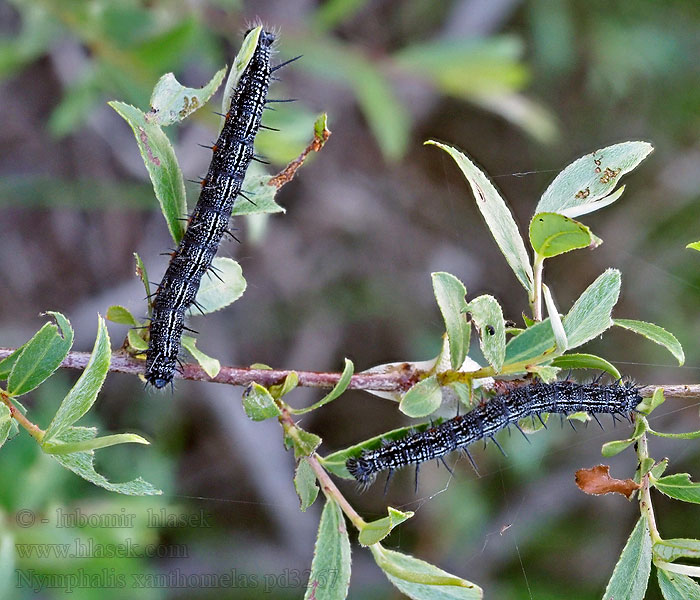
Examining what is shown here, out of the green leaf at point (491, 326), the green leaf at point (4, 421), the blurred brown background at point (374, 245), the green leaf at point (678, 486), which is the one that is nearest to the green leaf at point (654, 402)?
the green leaf at point (678, 486)

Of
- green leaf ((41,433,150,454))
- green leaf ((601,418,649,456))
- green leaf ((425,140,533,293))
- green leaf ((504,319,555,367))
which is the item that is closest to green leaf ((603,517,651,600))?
green leaf ((601,418,649,456))

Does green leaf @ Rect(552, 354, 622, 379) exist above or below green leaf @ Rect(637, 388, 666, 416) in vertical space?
above

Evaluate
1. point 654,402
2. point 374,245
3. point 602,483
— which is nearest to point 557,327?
point 654,402

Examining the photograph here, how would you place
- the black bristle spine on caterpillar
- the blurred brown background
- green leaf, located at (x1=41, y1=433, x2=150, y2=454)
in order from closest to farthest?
green leaf, located at (x1=41, y1=433, x2=150, y2=454), the black bristle spine on caterpillar, the blurred brown background

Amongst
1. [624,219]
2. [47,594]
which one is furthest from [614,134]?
[47,594]

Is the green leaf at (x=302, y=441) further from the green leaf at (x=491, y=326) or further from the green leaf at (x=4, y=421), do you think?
the green leaf at (x=4, y=421)

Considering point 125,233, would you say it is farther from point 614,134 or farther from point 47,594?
point 614,134

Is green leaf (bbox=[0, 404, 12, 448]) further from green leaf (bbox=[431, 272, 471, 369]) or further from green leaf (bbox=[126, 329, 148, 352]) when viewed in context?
green leaf (bbox=[431, 272, 471, 369])
